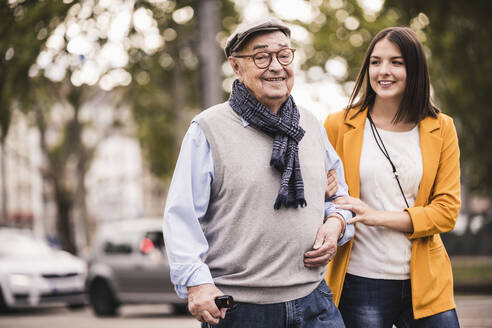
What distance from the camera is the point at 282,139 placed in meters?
2.90

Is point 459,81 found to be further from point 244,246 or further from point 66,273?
point 244,246

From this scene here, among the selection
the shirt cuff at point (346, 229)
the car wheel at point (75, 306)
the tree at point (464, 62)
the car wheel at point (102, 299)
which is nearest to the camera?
the shirt cuff at point (346, 229)

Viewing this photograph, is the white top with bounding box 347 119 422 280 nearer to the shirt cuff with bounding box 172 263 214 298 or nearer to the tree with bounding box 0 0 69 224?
the shirt cuff with bounding box 172 263 214 298

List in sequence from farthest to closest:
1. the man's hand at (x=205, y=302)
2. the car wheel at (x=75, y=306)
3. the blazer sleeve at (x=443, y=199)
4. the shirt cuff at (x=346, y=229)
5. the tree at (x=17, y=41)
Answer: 1. the car wheel at (x=75, y=306)
2. the tree at (x=17, y=41)
3. the blazer sleeve at (x=443, y=199)
4. the shirt cuff at (x=346, y=229)
5. the man's hand at (x=205, y=302)

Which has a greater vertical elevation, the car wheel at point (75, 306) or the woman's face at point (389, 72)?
the woman's face at point (389, 72)

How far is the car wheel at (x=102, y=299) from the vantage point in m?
14.0

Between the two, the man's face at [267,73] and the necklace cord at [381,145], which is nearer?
the man's face at [267,73]

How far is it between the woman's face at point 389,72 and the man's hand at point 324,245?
2.40 ft

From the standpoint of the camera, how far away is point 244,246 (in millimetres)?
2828

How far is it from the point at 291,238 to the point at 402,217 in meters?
0.63

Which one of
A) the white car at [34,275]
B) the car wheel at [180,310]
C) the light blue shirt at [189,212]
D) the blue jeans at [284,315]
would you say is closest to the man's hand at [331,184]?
the blue jeans at [284,315]

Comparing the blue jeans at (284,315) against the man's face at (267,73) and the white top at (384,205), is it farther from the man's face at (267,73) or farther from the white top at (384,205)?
the man's face at (267,73)

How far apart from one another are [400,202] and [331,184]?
381mm

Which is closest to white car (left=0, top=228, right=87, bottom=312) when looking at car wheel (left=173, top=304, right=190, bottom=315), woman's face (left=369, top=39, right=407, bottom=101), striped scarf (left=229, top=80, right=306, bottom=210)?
car wheel (left=173, top=304, right=190, bottom=315)
